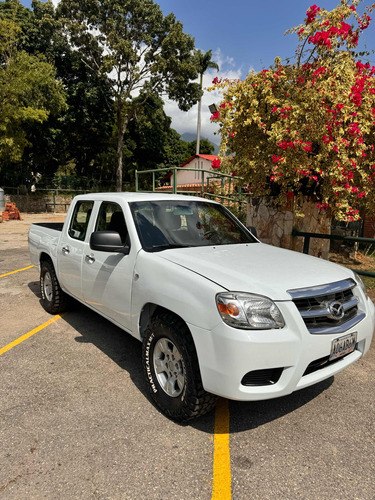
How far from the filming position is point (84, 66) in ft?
98.9

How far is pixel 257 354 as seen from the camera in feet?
7.61

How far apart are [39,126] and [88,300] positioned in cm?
2885

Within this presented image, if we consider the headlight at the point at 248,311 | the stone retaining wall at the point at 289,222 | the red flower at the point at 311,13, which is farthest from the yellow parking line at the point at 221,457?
the red flower at the point at 311,13

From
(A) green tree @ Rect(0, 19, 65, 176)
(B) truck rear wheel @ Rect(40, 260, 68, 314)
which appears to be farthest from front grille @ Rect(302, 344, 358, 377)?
(A) green tree @ Rect(0, 19, 65, 176)

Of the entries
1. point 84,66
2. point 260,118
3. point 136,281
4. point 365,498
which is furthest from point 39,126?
point 365,498

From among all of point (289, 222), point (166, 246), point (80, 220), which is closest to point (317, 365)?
point (166, 246)

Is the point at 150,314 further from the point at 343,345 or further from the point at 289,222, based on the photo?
the point at 289,222

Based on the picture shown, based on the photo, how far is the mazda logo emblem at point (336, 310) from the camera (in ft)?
8.64

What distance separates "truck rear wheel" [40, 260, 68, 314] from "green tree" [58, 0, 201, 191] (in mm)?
25993

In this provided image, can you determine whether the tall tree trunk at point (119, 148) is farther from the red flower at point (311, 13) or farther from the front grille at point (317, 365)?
the front grille at point (317, 365)

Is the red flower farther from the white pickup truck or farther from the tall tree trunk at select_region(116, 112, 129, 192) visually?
the tall tree trunk at select_region(116, 112, 129, 192)

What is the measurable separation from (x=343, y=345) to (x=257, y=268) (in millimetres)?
858

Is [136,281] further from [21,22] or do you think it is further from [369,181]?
[21,22]

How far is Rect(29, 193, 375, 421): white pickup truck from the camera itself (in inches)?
93.7
